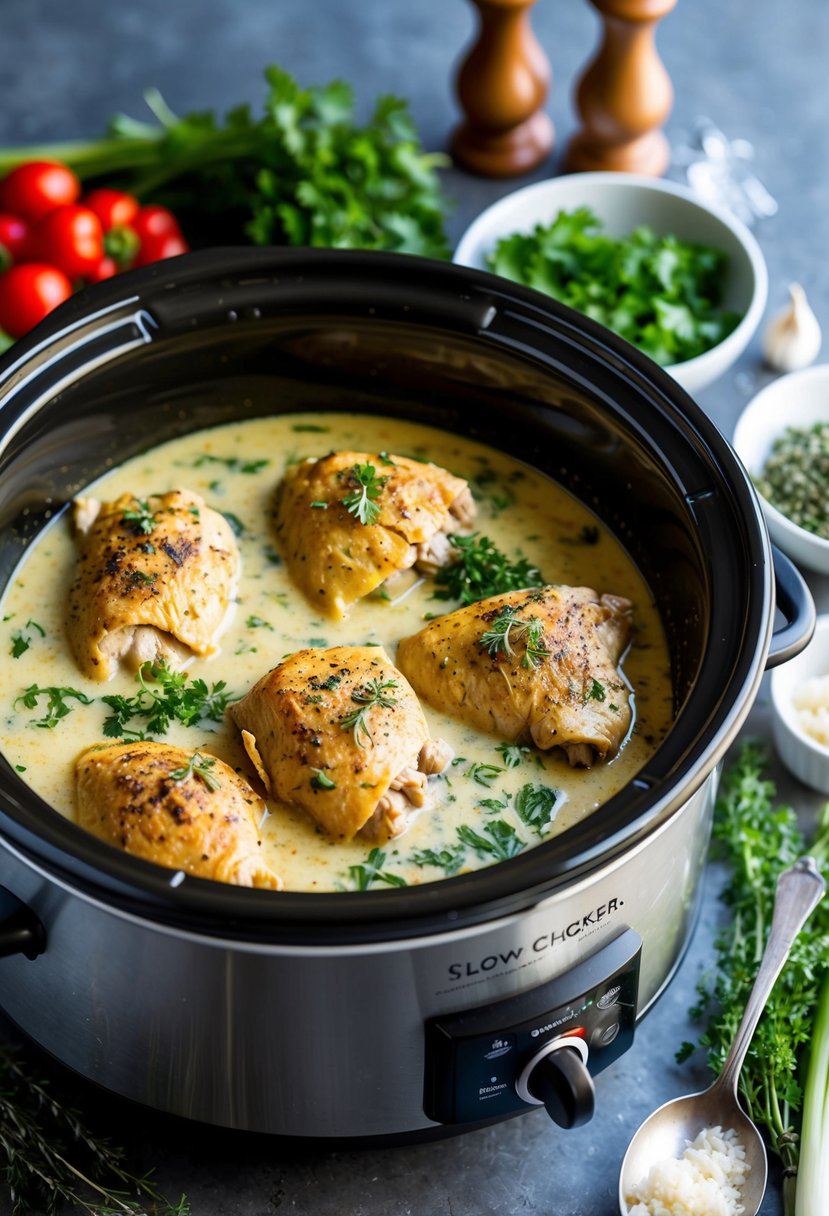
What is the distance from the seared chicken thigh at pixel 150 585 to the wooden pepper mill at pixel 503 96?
169cm

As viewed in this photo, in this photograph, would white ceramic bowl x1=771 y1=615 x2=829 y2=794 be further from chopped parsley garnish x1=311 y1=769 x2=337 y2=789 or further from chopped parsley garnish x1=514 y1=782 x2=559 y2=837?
chopped parsley garnish x1=311 y1=769 x2=337 y2=789

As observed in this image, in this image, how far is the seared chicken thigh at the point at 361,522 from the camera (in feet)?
8.64

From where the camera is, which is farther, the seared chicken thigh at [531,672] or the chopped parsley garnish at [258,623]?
the chopped parsley garnish at [258,623]

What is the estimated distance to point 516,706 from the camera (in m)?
2.41

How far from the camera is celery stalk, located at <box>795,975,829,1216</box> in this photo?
2236 mm

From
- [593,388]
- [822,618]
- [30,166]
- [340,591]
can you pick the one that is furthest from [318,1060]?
[30,166]

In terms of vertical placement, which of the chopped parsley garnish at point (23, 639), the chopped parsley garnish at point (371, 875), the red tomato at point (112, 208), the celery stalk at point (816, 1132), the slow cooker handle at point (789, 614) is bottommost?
the celery stalk at point (816, 1132)

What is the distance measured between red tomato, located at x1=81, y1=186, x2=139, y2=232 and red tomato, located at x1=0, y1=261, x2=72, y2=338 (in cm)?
20

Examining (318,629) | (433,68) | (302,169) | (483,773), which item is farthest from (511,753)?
(433,68)

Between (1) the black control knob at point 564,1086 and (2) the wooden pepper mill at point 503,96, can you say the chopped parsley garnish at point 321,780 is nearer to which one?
(1) the black control knob at point 564,1086

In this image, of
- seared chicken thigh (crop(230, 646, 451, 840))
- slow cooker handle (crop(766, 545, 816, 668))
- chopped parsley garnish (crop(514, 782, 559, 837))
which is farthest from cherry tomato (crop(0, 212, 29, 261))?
slow cooker handle (crop(766, 545, 816, 668))

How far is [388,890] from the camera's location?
6.03 feet

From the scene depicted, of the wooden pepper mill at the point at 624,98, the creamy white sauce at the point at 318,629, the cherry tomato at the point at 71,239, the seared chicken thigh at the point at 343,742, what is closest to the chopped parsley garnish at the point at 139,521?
the creamy white sauce at the point at 318,629

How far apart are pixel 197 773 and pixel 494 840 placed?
1.56 feet
